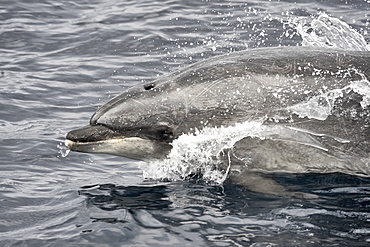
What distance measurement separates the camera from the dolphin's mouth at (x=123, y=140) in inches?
381

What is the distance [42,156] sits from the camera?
11.4 meters

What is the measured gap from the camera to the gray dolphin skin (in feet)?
30.6

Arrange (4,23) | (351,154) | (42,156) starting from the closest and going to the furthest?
(351,154) < (42,156) < (4,23)

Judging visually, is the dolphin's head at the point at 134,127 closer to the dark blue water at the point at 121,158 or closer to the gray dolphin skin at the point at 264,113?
the gray dolphin skin at the point at 264,113

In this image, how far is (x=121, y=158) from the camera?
37.9ft

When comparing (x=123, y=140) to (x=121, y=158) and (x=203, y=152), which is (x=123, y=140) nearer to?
(x=203, y=152)

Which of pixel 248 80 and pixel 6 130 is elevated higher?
pixel 248 80

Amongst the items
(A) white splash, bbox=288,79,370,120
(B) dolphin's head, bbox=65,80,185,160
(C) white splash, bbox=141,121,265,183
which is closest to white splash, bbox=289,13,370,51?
(A) white splash, bbox=288,79,370,120

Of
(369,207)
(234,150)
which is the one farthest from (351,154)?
(234,150)

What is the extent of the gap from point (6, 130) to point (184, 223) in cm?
491

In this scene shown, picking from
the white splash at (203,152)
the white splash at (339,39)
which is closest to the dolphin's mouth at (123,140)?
the white splash at (203,152)

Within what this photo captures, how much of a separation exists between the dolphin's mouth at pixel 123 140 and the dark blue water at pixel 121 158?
1.65 ft

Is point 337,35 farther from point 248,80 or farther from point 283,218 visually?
point 283,218

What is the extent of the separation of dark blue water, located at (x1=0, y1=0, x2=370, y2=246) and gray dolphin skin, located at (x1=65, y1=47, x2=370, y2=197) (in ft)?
0.99
